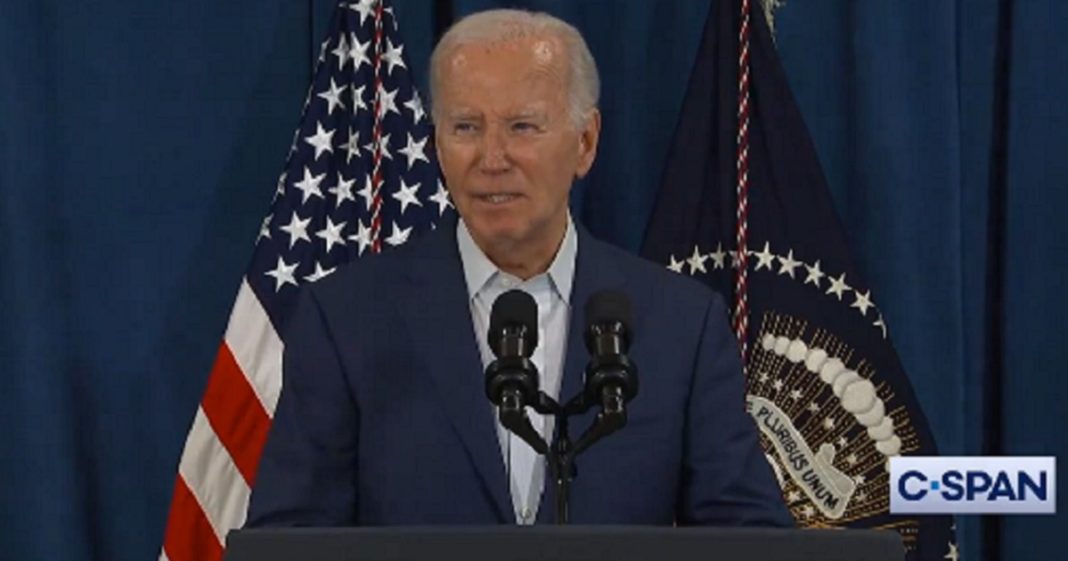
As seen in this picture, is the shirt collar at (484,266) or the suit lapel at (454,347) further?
the shirt collar at (484,266)

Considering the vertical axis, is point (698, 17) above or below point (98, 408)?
above

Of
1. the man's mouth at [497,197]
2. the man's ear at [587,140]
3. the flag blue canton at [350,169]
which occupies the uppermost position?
the flag blue canton at [350,169]

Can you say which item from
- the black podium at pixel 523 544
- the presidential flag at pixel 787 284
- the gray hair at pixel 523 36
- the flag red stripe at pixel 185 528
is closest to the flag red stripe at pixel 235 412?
the flag red stripe at pixel 185 528

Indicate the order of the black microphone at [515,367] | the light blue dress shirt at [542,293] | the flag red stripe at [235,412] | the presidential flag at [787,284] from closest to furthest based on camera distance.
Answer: the black microphone at [515,367], the light blue dress shirt at [542,293], the flag red stripe at [235,412], the presidential flag at [787,284]

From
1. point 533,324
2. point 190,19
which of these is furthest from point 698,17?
point 533,324

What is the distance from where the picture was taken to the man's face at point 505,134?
2029mm

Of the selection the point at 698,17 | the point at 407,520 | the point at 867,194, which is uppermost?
the point at 698,17

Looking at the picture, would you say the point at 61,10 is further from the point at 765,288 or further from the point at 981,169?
the point at 981,169

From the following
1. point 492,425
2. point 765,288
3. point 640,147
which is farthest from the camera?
point 640,147

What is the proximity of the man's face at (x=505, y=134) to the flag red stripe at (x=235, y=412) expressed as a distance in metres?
1.26

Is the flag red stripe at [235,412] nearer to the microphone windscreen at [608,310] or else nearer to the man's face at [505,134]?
the man's face at [505,134]

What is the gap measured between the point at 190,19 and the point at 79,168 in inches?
16.1

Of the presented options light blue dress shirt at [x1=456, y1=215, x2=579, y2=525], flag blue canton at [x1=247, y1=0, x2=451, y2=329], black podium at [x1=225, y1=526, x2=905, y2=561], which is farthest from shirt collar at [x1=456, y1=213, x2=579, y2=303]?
flag blue canton at [x1=247, y1=0, x2=451, y2=329]

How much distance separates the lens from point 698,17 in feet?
11.9
